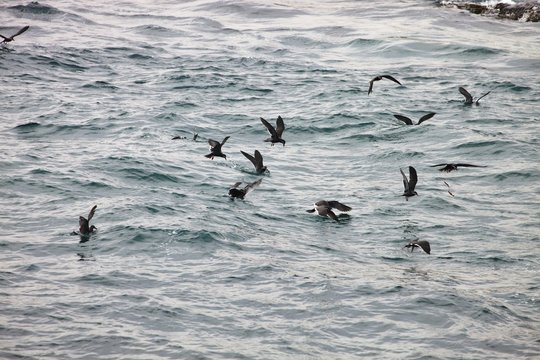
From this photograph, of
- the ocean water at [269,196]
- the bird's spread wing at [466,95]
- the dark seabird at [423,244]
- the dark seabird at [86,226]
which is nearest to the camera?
the ocean water at [269,196]

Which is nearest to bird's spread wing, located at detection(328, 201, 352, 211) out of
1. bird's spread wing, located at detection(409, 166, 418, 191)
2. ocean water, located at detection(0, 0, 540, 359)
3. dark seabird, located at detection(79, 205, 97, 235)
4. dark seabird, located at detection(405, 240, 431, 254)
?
ocean water, located at detection(0, 0, 540, 359)

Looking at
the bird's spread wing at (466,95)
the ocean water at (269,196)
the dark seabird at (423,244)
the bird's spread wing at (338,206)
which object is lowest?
the ocean water at (269,196)

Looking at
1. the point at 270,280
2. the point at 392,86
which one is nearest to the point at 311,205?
the point at 270,280

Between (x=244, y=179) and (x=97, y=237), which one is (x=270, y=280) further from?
(x=244, y=179)

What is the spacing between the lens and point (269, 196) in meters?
16.2

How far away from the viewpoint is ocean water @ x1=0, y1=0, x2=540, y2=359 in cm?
1079

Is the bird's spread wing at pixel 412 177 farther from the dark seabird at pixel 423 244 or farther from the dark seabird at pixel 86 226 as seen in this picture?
the dark seabird at pixel 86 226

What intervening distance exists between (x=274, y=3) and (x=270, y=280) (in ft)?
88.3

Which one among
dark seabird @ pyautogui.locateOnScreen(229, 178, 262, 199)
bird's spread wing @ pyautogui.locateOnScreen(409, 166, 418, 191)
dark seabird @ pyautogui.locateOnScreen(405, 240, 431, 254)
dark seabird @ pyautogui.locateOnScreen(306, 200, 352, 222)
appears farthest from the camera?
dark seabird @ pyautogui.locateOnScreen(229, 178, 262, 199)

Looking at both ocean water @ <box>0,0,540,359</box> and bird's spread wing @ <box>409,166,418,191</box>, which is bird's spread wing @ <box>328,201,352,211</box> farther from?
bird's spread wing @ <box>409,166,418,191</box>

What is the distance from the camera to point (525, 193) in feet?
53.7

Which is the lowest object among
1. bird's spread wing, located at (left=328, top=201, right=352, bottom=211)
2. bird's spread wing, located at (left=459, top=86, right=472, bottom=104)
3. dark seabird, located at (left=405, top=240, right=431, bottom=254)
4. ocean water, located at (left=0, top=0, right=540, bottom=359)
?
ocean water, located at (left=0, top=0, right=540, bottom=359)

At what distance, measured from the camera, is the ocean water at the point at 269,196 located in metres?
10.8

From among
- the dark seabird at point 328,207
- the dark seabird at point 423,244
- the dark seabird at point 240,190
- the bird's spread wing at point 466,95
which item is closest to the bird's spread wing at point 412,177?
the dark seabird at point 328,207
